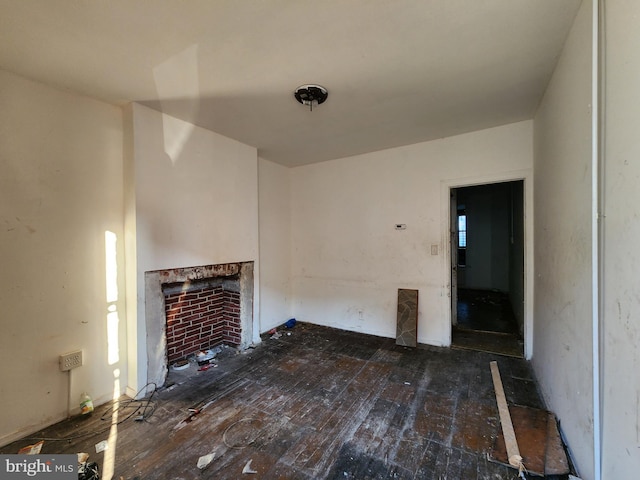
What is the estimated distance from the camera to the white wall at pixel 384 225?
3.26 m

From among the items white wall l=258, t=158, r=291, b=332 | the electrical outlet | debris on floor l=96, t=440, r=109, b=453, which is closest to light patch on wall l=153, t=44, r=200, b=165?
white wall l=258, t=158, r=291, b=332

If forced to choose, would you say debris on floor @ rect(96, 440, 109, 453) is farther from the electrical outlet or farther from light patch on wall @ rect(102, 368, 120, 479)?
the electrical outlet

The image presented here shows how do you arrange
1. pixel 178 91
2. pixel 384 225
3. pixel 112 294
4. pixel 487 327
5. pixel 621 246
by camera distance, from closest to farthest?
pixel 621 246, pixel 178 91, pixel 112 294, pixel 384 225, pixel 487 327

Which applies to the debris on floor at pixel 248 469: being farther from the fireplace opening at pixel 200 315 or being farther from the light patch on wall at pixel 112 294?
the fireplace opening at pixel 200 315

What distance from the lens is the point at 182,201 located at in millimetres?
2773

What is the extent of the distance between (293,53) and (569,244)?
2201 mm

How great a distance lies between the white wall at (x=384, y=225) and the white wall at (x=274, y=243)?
6.1 inches

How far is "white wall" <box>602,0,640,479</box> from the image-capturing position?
1011mm

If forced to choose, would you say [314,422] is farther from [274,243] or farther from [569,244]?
[274,243]

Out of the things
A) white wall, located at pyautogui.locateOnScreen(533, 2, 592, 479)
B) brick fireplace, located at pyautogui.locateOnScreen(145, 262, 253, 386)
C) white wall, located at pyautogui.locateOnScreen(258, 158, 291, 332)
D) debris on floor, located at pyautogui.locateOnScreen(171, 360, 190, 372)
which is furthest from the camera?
white wall, located at pyautogui.locateOnScreen(258, 158, 291, 332)

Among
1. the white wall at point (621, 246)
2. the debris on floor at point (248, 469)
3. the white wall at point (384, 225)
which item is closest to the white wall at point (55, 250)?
the debris on floor at point (248, 469)

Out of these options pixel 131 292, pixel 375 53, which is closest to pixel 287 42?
pixel 375 53

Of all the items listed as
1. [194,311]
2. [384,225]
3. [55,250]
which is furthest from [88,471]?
[384,225]

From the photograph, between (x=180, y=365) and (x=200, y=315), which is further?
(x=200, y=315)
